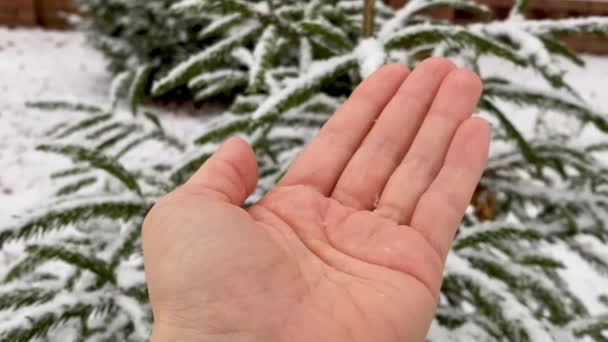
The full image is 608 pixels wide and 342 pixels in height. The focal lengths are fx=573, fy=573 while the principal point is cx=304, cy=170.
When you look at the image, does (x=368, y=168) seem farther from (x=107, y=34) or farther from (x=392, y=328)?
(x=107, y=34)

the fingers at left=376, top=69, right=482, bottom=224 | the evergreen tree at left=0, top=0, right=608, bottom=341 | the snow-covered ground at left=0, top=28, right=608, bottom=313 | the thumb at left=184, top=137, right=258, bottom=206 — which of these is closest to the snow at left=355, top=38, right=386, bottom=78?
the evergreen tree at left=0, top=0, right=608, bottom=341

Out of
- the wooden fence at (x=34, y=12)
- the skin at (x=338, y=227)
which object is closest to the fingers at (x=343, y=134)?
the skin at (x=338, y=227)

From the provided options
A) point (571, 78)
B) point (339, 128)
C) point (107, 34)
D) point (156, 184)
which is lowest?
point (571, 78)

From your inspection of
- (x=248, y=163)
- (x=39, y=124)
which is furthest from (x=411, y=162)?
(x=39, y=124)

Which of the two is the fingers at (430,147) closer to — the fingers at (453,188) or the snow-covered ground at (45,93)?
the fingers at (453,188)

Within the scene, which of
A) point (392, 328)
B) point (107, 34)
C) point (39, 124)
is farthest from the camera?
point (107, 34)

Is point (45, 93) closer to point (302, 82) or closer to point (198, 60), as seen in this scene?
point (198, 60)
